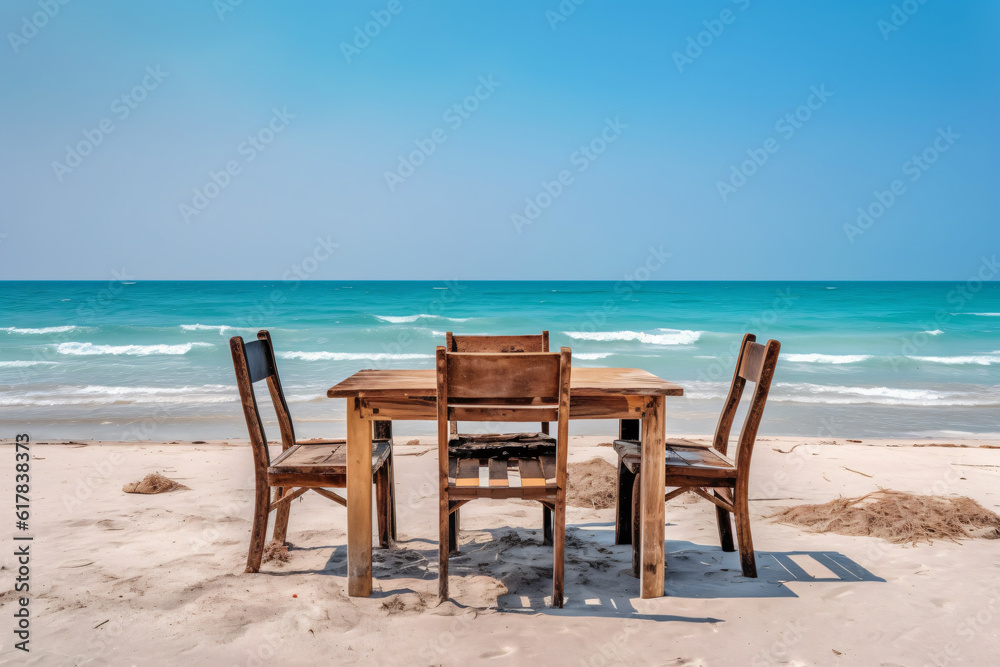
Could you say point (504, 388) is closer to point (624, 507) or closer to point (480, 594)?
point (480, 594)

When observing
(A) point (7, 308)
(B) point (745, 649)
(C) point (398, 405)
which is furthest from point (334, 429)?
(A) point (7, 308)

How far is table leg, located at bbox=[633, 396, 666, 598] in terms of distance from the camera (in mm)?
2711

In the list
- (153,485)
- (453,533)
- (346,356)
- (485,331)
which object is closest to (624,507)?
(453,533)

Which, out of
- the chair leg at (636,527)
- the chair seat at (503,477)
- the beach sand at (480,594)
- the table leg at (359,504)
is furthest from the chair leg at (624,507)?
the table leg at (359,504)

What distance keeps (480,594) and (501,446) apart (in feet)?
2.56

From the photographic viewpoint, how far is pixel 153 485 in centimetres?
427

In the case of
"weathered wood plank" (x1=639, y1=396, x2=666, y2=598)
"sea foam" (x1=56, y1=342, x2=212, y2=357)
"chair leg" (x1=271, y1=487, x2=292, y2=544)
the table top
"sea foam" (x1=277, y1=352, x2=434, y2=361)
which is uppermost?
the table top

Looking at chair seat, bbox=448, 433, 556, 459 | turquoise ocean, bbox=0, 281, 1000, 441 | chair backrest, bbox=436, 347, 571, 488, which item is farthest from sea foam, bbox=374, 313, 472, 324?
chair backrest, bbox=436, 347, 571, 488

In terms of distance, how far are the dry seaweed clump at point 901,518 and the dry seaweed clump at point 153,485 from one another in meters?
3.95

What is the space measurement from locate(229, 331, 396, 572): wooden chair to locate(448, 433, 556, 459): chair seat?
0.37 meters

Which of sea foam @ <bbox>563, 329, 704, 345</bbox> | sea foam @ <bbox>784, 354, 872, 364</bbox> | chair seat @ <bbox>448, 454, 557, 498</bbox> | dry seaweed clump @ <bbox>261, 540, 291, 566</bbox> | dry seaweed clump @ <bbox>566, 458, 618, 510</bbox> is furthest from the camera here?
sea foam @ <bbox>563, 329, 704, 345</bbox>

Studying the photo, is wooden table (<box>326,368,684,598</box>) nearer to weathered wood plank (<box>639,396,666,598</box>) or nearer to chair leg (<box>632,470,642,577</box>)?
weathered wood plank (<box>639,396,666,598</box>)

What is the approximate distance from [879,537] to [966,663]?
1316 mm

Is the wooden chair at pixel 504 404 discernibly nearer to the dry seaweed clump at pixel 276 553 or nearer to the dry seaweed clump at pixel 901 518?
the dry seaweed clump at pixel 276 553
